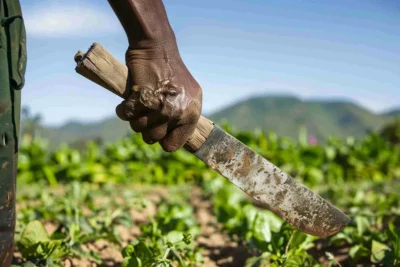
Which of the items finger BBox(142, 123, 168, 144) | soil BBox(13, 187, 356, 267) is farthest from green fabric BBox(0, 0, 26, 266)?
soil BBox(13, 187, 356, 267)

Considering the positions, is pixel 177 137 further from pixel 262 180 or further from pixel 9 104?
pixel 9 104

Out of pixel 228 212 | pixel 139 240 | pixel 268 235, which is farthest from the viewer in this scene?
pixel 228 212

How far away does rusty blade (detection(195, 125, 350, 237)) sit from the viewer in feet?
6.86

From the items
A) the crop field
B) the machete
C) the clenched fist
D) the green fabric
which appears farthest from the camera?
the crop field

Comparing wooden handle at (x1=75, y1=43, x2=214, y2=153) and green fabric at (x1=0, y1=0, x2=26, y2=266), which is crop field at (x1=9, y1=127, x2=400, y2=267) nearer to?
green fabric at (x1=0, y1=0, x2=26, y2=266)

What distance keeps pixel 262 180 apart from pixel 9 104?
99 cm

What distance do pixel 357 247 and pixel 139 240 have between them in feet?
3.72

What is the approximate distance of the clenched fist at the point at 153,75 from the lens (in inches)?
70.1

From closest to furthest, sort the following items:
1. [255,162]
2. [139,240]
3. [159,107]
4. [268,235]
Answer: [159,107] < [255,162] < [139,240] < [268,235]

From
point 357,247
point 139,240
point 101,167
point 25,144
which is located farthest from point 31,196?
point 357,247

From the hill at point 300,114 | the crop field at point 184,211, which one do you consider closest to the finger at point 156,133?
the crop field at point 184,211

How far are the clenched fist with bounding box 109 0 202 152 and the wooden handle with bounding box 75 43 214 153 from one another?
35 millimetres

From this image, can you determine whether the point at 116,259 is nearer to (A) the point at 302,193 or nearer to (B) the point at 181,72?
(A) the point at 302,193

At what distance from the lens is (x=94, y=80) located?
→ 6.31ft
